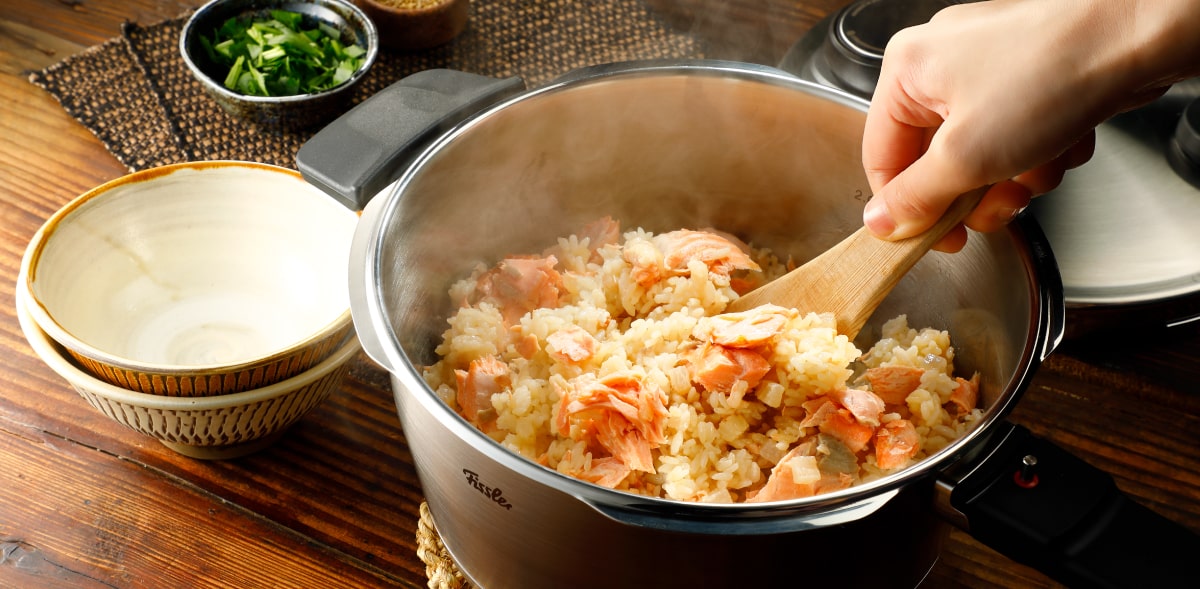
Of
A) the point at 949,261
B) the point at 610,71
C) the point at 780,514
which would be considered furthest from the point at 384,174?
the point at 949,261

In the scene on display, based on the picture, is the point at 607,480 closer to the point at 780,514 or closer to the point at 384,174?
the point at 780,514

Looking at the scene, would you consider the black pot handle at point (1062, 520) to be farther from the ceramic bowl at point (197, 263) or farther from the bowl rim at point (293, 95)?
the bowl rim at point (293, 95)

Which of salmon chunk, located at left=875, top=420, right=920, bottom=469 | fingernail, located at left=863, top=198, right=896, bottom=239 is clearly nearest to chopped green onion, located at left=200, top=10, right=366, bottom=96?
fingernail, located at left=863, top=198, right=896, bottom=239

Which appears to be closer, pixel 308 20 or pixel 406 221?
pixel 406 221

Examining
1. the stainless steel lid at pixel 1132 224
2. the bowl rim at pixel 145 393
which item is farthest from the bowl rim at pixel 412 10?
the stainless steel lid at pixel 1132 224

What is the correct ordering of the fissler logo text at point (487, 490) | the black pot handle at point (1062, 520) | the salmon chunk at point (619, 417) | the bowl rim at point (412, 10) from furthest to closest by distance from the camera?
the bowl rim at point (412, 10), the salmon chunk at point (619, 417), the fissler logo text at point (487, 490), the black pot handle at point (1062, 520)

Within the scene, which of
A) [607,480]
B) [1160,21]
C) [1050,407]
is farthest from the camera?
[1050,407]

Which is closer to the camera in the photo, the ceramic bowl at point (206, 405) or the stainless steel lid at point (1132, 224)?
the ceramic bowl at point (206, 405)
